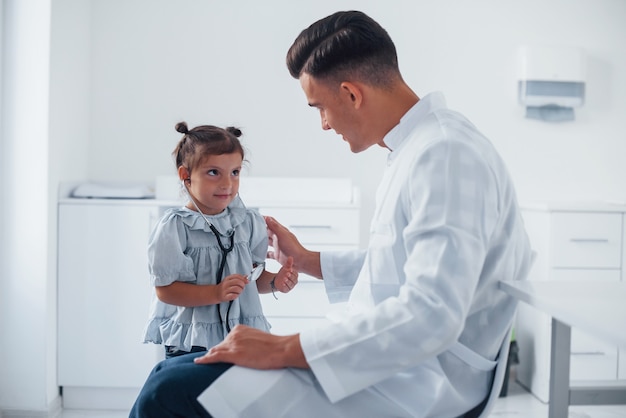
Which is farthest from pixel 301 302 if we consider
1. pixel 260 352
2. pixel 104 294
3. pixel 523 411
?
pixel 260 352

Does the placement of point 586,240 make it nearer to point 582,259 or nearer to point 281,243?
point 582,259

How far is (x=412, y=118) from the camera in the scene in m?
1.27

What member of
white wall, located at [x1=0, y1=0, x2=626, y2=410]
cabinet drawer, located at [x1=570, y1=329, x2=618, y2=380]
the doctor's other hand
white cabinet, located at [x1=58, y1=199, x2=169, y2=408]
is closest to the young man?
the doctor's other hand

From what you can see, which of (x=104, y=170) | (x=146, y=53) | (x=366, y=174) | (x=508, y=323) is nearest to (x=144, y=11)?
(x=146, y=53)

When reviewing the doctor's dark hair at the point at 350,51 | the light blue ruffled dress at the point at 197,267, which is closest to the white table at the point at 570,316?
the doctor's dark hair at the point at 350,51

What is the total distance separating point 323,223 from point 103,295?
98 cm

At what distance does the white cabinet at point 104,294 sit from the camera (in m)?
2.81

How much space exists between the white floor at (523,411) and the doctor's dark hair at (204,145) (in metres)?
1.59

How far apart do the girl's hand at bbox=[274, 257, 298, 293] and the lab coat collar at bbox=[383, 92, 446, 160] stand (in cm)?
45

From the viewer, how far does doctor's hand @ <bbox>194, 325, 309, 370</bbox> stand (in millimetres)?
1028

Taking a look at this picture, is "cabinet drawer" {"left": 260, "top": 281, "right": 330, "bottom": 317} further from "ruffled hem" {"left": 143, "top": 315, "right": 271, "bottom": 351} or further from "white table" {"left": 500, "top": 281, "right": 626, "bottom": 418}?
"white table" {"left": 500, "top": 281, "right": 626, "bottom": 418}

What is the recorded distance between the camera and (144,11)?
3369 millimetres

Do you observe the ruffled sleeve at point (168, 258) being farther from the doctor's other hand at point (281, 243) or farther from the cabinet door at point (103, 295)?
the cabinet door at point (103, 295)

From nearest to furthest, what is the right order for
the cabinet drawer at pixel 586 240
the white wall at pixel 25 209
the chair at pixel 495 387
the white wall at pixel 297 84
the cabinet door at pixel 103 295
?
the chair at pixel 495 387 → the white wall at pixel 25 209 → the cabinet door at pixel 103 295 → the cabinet drawer at pixel 586 240 → the white wall at pixel 297 84
